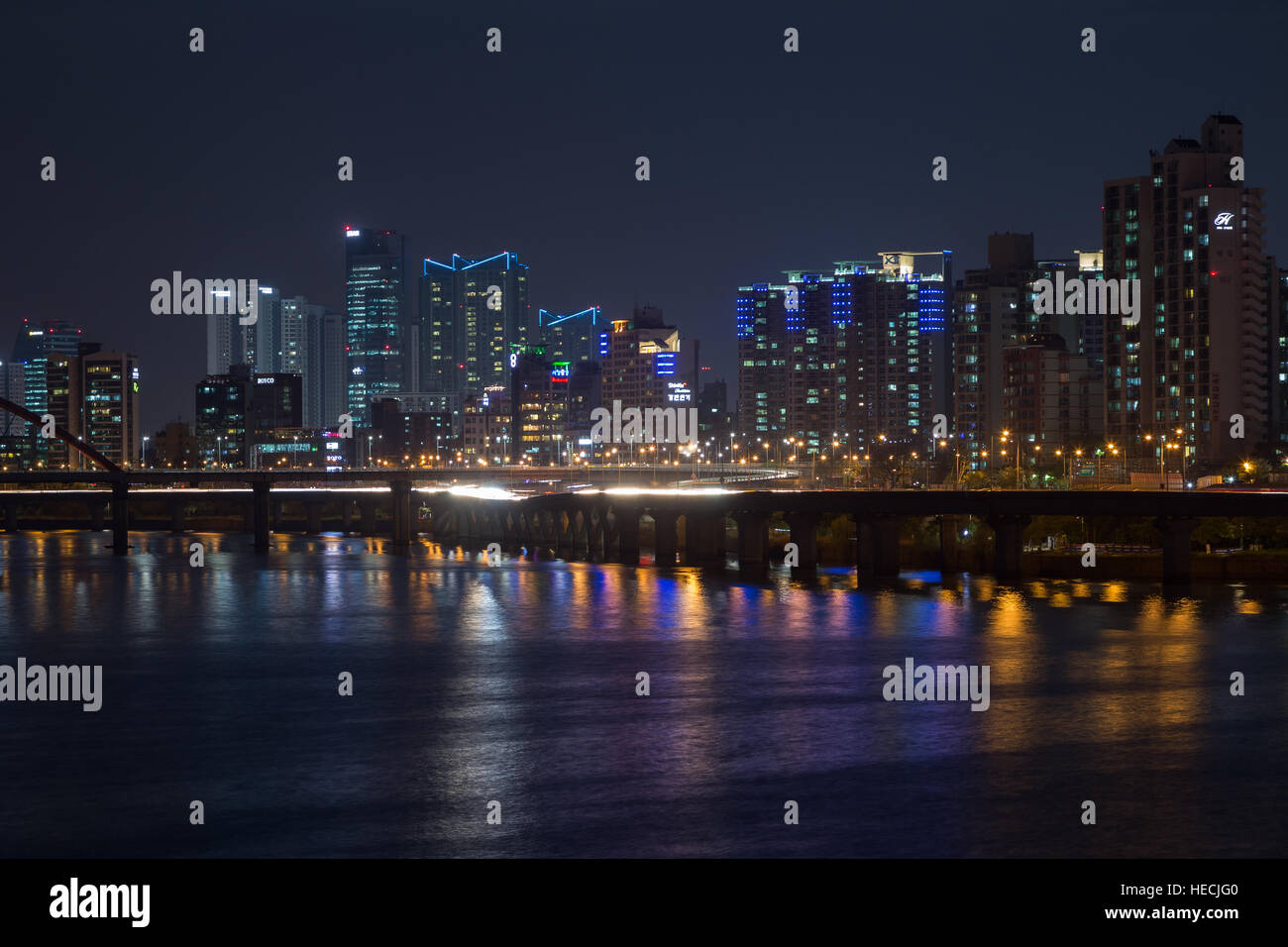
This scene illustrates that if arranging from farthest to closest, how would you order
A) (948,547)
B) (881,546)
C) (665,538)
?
(665,538), (948,547), (881,546)

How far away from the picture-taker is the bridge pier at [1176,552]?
8706cm

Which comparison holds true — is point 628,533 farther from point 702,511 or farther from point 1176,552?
point 1176,552

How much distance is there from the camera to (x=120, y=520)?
5896 inches

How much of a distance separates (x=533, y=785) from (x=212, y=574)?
262 ft

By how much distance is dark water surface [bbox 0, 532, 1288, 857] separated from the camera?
33.0 meters

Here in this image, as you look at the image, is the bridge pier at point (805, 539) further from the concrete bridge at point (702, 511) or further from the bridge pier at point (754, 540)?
the bridge pier at point (754, 540)

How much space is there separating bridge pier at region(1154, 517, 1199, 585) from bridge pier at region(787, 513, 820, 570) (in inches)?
1058

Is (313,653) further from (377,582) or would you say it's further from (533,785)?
(377,582)

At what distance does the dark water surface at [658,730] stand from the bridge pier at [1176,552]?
10.9ft

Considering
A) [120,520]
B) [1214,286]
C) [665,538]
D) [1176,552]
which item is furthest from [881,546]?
[1214,286]

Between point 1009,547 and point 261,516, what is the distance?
8723cm

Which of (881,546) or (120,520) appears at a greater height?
(120,520)

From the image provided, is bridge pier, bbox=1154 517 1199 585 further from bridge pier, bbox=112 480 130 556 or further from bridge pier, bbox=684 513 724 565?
bridge pier, bbox=112 480 130 556
